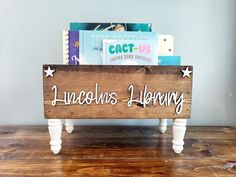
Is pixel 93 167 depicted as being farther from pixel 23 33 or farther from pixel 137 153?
pixel 23 33

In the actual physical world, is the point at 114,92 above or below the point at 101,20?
below

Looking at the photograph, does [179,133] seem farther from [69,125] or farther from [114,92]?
[69,125]

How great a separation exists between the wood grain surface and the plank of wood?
0.11 metres

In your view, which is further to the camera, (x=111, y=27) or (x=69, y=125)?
(x=69, y=125)

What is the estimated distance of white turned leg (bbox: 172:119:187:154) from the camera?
0.69 m

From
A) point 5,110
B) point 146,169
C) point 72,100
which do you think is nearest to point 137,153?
point 146,169

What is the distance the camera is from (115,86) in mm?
661

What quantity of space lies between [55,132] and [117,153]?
0.58 feet

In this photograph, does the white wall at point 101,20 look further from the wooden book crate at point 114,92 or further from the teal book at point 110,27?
the wooden book crate at point 114,92

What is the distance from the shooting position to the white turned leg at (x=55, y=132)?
670 millimetres

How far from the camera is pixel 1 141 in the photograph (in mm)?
789

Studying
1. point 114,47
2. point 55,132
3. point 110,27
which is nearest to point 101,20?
point 110,27

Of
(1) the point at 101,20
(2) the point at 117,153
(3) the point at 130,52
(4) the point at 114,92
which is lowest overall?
(2) the point at 117,153

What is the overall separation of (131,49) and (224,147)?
15.9 inches
